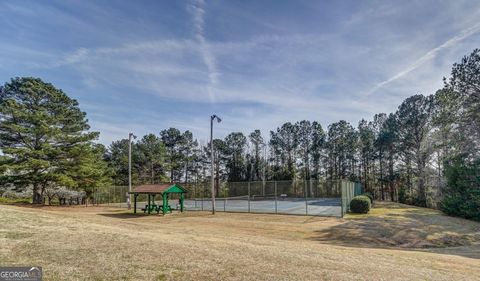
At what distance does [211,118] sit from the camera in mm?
21547

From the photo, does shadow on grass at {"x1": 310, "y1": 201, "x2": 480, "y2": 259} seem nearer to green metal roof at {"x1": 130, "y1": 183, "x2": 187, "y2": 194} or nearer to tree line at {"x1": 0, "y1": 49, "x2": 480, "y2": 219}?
tree line at {"x1": 0, "y1": 49, "x2": 480, "y2": 219}

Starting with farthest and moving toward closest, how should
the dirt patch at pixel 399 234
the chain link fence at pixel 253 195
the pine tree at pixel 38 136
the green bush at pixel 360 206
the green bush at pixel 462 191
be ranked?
1. the chain link fence at pixel 253 195
2. the pine tree at pixel 38 136
3. the green bush at pixel 360 206
4. the green bush at pixel 462 191
5. the dirt patch at pixel 399 234

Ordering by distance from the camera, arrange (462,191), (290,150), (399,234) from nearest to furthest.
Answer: (399,234), (462,191), (290,150)

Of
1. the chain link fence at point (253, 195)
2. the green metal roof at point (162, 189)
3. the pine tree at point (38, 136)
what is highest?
the pine tree at point (38, 136)

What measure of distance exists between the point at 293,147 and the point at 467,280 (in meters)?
49.8

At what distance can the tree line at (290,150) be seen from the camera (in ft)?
70.9

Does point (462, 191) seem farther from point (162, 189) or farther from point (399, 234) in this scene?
point (162, 189)

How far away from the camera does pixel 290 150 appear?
5584 centimetres

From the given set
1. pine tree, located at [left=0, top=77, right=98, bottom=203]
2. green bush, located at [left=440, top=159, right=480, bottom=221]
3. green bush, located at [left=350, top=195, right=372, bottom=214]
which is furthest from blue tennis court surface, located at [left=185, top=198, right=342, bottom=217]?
pine tree, located at [left=0, top=77, right=98, bottom=203]

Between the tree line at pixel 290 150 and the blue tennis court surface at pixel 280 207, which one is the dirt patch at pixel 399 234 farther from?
the tree line at pixel 290 150

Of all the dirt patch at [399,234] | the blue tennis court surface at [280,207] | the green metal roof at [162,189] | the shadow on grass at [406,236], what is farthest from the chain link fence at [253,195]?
the shadow on grass at [406,236]

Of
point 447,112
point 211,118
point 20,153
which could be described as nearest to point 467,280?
point 211,118

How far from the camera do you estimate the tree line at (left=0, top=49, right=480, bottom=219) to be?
21.6 m

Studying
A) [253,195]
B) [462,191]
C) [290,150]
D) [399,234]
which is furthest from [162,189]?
[290,150]
